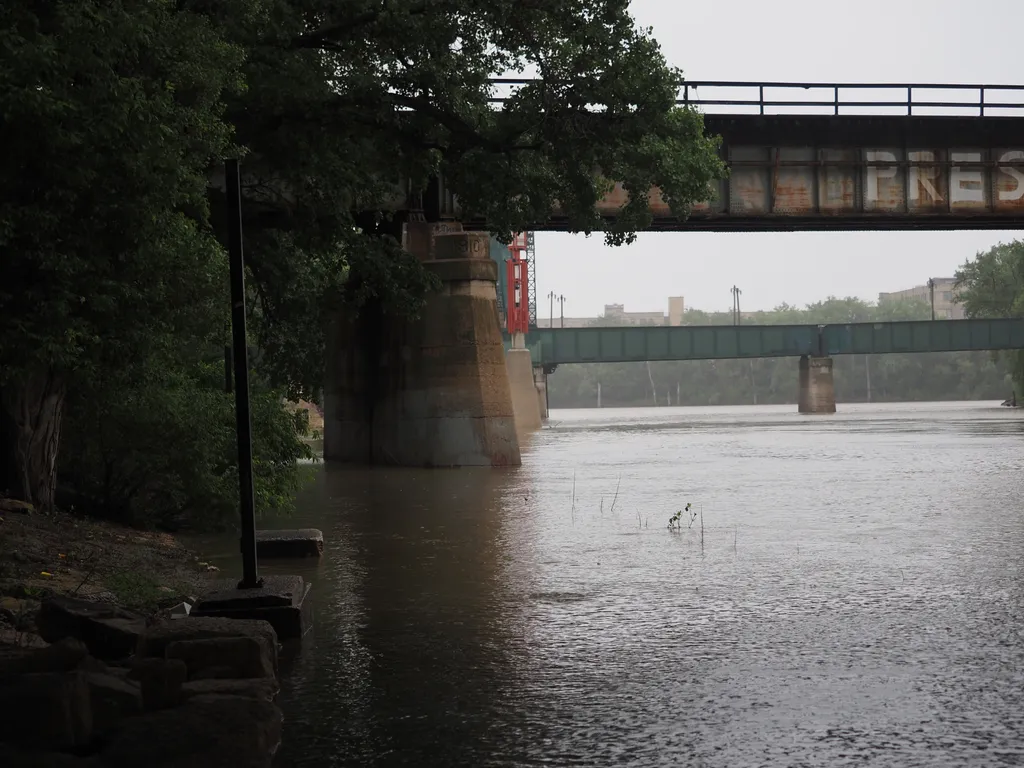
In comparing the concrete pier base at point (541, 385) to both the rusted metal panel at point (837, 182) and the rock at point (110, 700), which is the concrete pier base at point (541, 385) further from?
the rock at point (110, 700)

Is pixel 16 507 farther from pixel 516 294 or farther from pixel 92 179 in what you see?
pixel 516 294

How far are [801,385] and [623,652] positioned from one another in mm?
94301

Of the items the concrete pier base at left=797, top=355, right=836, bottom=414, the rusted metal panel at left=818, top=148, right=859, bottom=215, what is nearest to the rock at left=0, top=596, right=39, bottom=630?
the rusted metal panel at left=818, top=148, right=859, bottom=215

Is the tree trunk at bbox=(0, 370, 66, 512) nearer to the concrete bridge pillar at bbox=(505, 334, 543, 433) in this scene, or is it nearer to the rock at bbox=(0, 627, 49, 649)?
the rock at bbox=(0, 627, 49, 649)

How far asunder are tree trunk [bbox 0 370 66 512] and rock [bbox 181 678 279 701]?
29.2ft

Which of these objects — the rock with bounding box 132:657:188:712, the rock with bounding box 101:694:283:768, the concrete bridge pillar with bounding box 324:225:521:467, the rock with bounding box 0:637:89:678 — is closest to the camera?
the rock with bounding box 101:694:283:768

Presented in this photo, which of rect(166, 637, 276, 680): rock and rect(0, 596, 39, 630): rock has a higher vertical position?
rect(166, 637, 276, 680): rock

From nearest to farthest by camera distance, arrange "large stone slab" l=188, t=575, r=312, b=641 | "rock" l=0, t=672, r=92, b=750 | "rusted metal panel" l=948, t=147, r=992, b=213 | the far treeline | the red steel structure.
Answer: "rock" l=0, t=672, r=92, b=750 → "large stone slab" l=188, t=575, r=312, b=641 → "rusted metal panel" l=948, t=147, r=992, b=213 → the red steel structure → the far treeline

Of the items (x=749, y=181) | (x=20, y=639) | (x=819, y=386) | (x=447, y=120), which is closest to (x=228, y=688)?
(x=20, y=639)

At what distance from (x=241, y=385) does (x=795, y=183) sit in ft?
100

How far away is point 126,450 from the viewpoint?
17.3m

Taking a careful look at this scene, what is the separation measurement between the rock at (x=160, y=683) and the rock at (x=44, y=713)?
502mm

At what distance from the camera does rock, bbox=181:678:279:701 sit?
6690 millimetres

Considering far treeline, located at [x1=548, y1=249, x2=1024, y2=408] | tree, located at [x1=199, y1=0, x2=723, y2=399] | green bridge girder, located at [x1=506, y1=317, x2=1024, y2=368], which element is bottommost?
far treeline, located at [x1=548, y1=249, x2=1024, y2=408]
